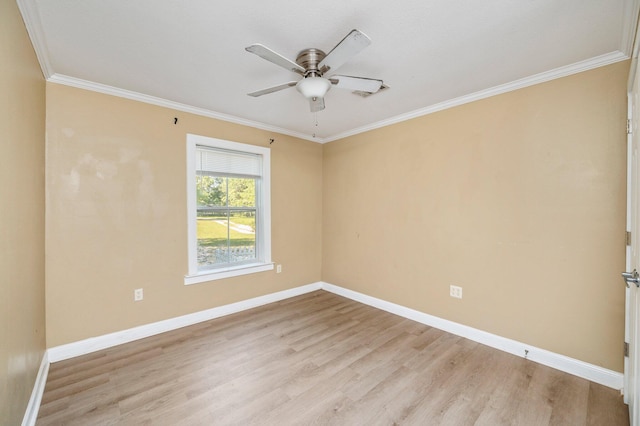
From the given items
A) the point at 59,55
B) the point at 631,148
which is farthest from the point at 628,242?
the point at 59,55

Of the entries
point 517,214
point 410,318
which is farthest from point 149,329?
point 517,214

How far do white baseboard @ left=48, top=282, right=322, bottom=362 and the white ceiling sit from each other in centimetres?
239

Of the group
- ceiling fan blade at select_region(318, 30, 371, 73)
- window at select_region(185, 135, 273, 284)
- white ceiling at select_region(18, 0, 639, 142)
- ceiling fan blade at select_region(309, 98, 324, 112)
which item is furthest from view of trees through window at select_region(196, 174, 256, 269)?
ceiling fan blade at select_region(318, 30, 371, 73)

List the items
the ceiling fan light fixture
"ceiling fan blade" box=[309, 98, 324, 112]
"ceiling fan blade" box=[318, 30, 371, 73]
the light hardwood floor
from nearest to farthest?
1. "ceiling fan blade" box=[318, 30, 371, 73]
2. the light hardwood floor
3. the ceiling fan light fixture
4. "ceiling fan blade" box=[309, 98, 324, 112]

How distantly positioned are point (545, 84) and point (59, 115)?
4268mm

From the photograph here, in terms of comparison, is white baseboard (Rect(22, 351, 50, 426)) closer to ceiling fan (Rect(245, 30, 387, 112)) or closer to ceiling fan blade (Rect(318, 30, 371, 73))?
ceiling fan (Rect(245, 30, 387, 112))

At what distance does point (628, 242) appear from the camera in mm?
1890

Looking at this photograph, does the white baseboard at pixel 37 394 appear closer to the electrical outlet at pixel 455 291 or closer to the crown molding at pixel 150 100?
the crown molding at pixel 150 100

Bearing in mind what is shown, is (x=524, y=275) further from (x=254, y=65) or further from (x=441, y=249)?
(x=254, y=65)

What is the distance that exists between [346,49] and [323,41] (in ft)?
1.28

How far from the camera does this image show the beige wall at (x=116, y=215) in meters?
2.34

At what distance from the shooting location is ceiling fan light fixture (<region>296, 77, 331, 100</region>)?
73.0 inches

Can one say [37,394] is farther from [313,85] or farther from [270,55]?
[313,85]

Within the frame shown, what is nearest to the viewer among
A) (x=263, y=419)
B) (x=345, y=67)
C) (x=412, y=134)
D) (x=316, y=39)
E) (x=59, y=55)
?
(x=263, y=419)
